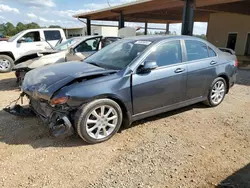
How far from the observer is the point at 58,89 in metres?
3.29

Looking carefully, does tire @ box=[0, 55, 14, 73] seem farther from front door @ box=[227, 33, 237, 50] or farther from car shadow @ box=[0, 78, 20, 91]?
front door @ box=[227, 33, 237, 50]

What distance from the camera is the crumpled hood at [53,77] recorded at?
3.36 meters

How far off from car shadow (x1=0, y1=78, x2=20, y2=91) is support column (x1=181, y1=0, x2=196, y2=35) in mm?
7965

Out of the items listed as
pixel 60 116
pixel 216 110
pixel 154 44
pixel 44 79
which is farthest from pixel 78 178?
pixel 216 110

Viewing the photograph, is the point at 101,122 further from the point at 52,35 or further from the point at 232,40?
the point at 232,40

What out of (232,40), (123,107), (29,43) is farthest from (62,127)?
(232,40)

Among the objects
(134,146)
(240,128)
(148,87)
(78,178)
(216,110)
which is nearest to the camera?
(78,178)

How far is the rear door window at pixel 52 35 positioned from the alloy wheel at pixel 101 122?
837 cm

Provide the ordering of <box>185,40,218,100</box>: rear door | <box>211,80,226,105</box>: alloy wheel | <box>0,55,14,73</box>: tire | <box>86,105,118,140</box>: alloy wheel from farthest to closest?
<box>0,55,14,73</box>: tire → <box>211,80,226,105</box>: alloy wheel → <box>185,40,218,100</box>: rear door → <box>86,105,118,140</box>: alloy wheel

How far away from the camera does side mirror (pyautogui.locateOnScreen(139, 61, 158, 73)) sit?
3.70 metres

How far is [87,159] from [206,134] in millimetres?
2043

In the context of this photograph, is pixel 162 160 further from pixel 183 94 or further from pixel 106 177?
pixel 183 94

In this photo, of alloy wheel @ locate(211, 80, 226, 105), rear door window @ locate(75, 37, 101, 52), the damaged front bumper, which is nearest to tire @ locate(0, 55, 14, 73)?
rear door window @ locate(75, 37, 101, 52)

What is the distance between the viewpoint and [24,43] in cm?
1024
